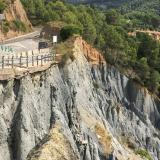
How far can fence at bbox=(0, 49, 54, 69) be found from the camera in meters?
46.3

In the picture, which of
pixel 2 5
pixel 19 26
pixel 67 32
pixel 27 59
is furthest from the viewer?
pixel 19 26

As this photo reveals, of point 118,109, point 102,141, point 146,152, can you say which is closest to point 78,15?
point 118,109

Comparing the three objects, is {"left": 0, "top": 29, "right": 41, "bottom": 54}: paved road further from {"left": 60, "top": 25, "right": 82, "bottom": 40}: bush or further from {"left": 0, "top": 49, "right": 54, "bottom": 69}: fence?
{"left": 60, "top": 25, "right": 82, "bottom": 40}: bush

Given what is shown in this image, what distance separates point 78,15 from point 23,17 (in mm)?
12075

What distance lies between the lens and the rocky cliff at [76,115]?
139 ft

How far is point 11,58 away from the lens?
4784 centimetres

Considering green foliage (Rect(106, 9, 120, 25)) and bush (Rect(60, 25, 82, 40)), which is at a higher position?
bush (Rect(60, 25, 82, 40))

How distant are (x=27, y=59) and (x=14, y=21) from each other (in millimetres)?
32224

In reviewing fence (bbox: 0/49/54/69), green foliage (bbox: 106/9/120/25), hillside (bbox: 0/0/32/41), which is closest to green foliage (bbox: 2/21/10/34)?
hillside (bbox: 0/0/32/41)

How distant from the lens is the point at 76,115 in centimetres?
5194

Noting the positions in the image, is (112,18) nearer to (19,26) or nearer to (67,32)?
(19,26)

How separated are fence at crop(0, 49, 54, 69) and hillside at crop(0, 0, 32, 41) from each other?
20.0 meters

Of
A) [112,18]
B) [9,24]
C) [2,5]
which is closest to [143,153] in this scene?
[9,24]

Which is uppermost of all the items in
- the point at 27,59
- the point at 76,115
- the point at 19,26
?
the point at 27,59
